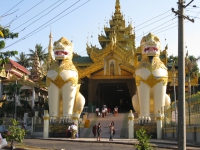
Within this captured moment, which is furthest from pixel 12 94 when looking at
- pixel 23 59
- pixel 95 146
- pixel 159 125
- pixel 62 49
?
pixel 23 59

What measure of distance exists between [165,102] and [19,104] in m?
14.6

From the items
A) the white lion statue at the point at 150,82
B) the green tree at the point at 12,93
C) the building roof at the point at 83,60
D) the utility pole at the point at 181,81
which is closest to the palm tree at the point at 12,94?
the green tree at the point at 12,93

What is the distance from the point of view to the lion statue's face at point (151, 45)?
2473 centimetres

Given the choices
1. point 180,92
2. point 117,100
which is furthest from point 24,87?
point 180,92

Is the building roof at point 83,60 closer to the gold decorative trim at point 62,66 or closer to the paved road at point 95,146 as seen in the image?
the gold decorative trim at point 62,66

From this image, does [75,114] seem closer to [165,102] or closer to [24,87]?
[165,102]

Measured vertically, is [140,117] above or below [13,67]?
below

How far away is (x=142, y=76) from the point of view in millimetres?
24344

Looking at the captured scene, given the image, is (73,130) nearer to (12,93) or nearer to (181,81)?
(12,93)

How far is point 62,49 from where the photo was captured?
2522 centimetres

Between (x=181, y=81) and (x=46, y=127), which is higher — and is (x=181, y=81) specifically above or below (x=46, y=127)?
above

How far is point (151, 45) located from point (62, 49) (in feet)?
20.0

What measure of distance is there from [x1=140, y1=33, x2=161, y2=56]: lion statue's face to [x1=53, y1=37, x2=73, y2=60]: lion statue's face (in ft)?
17.2

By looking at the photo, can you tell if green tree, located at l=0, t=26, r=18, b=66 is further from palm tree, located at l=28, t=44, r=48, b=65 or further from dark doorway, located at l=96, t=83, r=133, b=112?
palm tree, located at l=28, t=44, r=48, b=65
